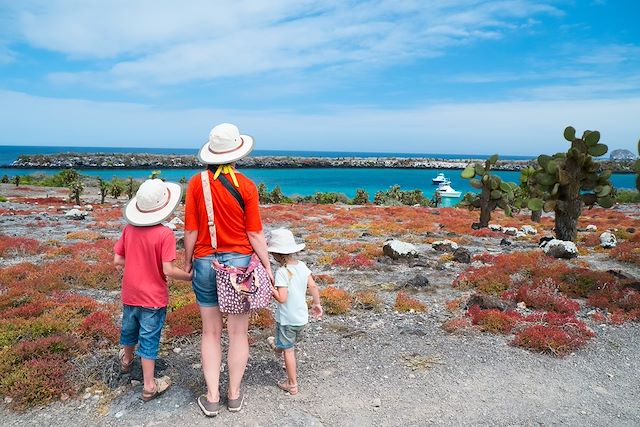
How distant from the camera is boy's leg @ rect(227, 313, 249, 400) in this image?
5.18m

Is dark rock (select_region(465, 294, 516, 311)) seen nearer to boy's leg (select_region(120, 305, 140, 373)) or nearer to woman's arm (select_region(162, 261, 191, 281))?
woman's arm (select_region(162, 261, 191, 281))

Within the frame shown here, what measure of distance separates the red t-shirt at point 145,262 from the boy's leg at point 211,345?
2.29 feet

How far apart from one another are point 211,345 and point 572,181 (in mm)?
15315

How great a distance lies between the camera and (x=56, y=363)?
6.18 meters

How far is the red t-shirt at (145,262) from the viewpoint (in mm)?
5293

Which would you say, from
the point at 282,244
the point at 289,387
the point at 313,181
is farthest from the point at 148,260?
the point at 313,181

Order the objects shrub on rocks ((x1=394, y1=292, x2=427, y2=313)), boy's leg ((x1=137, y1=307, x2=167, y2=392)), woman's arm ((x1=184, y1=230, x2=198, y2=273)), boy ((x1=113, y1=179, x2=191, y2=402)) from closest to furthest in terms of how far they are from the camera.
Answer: woman's arm ((x1=184, y1=230, x2=198, y2=273))
boy ((x1=113, y1=179, x2=191, y2=402))
boy's leg ((x1=137, y1=307, x2=167, y2=392))
shrub on rocks ((x1=394, y1=292, x2=427, y2=313))

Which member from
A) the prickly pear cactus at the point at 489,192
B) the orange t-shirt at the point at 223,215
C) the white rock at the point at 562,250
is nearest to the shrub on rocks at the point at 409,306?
the orange t-shirt at the point at 223,215

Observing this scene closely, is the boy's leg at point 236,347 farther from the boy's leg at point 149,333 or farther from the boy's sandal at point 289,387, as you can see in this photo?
the boy's leg at point 149,333

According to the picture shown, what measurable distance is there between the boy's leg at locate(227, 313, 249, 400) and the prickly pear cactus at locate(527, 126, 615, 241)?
1441 centimetres

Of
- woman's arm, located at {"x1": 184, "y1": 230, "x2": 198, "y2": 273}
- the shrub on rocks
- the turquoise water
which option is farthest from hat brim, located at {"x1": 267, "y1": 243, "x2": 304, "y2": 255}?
the turquoise water

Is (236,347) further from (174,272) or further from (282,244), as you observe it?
(282,244)

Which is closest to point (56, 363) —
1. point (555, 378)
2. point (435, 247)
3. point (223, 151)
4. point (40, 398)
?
point (40, 398)

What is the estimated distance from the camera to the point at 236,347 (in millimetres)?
5297
